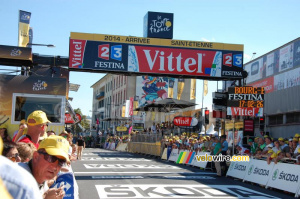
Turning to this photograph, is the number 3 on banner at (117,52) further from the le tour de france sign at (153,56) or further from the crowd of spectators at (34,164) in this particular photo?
the crowd of spectators at (34,164)

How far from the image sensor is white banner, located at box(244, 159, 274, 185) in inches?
536

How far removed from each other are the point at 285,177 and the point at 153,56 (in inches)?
375

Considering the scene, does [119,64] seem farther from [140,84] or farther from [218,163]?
[140,84]

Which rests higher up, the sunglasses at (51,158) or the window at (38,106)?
the window at (38,106)

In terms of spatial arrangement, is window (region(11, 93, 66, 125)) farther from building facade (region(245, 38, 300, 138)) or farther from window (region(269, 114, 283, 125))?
window (region(269, 114, 283, 125))

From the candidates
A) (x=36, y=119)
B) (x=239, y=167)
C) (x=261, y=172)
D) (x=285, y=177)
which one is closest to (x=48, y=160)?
(x=36, y=119)

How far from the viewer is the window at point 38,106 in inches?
406

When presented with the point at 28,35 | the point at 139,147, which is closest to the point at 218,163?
the point at 28,35

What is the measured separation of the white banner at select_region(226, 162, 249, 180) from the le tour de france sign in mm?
5642

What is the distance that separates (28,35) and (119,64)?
5.16m

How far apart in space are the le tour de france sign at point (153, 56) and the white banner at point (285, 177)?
8238 millimetres

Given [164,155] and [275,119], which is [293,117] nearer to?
[275,119]

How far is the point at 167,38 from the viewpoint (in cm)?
2055

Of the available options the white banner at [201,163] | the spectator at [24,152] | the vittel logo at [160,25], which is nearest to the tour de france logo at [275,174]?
the white banner at [201,163]
